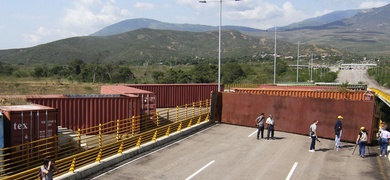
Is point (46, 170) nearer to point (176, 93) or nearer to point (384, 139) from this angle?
point (384, 139)

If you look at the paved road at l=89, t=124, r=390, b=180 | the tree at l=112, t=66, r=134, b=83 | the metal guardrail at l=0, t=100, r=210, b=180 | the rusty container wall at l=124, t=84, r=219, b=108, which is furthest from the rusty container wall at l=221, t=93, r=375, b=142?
the tree at l=112, t=66, r=134, b=83

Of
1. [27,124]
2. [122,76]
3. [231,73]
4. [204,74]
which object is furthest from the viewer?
[231,73]

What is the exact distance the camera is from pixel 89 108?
22.2m

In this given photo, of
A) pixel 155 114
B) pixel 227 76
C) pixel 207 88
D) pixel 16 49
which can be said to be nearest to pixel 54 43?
pixel 16 49

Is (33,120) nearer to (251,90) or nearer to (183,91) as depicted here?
(251,90)

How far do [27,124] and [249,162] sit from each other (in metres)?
8.73

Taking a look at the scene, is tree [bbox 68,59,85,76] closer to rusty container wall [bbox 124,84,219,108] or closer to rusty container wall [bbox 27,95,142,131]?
rusty container wall [bbox 124,84,219,108]

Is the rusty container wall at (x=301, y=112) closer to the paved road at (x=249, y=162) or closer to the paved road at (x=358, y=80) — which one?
the paved road at (x=249, y=162)

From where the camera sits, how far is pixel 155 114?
986 inches

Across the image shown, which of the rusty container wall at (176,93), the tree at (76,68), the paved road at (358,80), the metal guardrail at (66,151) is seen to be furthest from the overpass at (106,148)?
the tree at (76,68)

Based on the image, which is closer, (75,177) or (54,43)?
(75,177)

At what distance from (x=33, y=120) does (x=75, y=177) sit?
3457 mm

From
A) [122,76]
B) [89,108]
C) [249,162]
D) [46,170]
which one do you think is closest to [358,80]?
[122,76]

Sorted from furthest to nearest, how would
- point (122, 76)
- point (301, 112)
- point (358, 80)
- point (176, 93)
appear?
point (358, 80) → point (122, 76) → point (176, 93) → point (301, 112)
